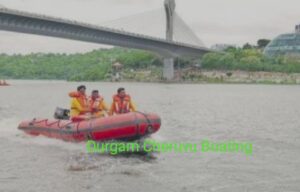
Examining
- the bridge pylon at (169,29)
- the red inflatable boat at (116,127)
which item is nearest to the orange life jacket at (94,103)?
the red inflatable boat at (116,127)

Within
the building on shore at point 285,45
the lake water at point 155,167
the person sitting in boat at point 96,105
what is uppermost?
the building on shore at point 285,45

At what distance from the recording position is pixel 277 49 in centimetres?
14512

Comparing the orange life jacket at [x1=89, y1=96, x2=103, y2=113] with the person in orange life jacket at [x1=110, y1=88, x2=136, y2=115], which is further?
the orange life jacket at [x1=89, y1=96, x2=103, y2=113]

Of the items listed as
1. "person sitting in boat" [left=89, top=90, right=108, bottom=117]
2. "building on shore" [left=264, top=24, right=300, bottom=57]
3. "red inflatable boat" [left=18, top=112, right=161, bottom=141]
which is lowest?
"red inflatable boat" [left=18, top=112, right=161, bottom=141]

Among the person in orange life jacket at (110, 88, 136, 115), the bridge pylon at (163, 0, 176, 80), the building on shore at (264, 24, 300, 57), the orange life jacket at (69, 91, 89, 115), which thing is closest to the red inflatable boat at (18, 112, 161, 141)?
the orange life jacket at (69, 91, 89, 115)

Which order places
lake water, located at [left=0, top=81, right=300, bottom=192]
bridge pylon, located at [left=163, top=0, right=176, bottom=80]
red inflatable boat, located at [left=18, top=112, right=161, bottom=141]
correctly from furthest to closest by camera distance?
bridge pylon, located at [left=163, top=0, right=176, bottom=80] < red inflatable boat, located at [left=18, top=112, right=161, bottom=141] < lake water, located at [left=0, top=81, right=300, bottom=192]

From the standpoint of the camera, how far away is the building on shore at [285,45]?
14350 centimetres

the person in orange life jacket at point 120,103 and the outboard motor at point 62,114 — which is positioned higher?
the person in orange life jacket at point 120,103

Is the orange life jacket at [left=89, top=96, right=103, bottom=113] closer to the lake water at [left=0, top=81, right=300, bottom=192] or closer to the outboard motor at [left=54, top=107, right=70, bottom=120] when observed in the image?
the lake water at [left=0, top=81, right=300, bottom=192]

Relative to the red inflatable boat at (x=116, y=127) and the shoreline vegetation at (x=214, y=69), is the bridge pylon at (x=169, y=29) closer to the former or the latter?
the shoreline vegetation at (x=214, y=69)

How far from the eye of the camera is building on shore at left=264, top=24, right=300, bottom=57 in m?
144

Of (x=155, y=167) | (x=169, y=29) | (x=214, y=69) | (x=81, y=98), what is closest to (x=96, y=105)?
(x=81, y=98)

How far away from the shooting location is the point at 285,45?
146 m

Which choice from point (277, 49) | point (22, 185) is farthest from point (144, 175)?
point (277, 49)
